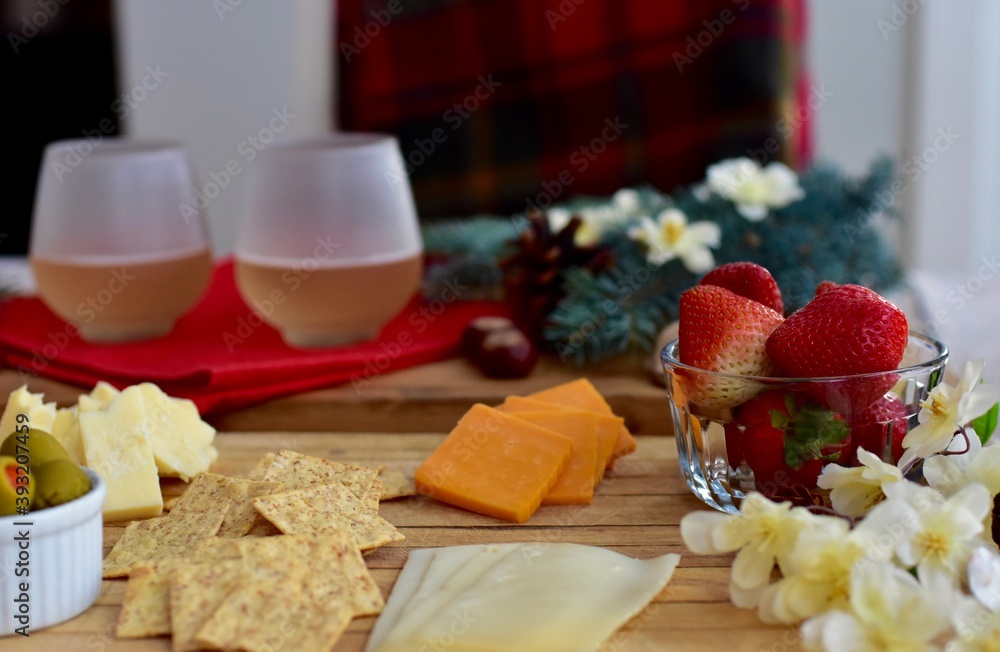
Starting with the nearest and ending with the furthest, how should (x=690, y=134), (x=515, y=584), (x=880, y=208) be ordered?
(x=515, y=584) → (x=880, y=208) → (x=690, y=134)

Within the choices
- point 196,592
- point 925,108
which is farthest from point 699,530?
point 925,108

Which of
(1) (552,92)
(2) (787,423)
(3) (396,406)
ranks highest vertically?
(1) (552,92)

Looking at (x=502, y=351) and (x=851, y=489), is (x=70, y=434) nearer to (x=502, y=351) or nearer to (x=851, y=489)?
(x=502, y=351)

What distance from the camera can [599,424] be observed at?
1.03 metres

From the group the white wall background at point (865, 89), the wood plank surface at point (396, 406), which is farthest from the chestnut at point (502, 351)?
the white wall background at point (865, 89)

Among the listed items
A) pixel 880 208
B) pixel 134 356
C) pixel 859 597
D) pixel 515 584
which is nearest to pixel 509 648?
pixel 515 584

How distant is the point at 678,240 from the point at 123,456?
0.77 meters

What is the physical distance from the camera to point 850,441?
0.84 metres

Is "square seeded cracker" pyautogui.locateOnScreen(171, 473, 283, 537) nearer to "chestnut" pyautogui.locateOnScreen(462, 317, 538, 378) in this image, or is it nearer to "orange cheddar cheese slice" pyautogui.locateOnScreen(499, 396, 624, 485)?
"orange cheddar cheese slice" pyautogui.locateOnScreen(499, 396, 624, 485)

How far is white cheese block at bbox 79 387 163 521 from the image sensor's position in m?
0.91

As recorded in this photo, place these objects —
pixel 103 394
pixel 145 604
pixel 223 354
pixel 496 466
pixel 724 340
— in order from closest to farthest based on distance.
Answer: pixel 145 604 < pixel 724 340 < pixel 496 466 < pixel 103 394 < pixel 223 354

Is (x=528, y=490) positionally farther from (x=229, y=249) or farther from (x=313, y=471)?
(x=229, y=249)

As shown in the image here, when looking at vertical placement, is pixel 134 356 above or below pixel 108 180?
below

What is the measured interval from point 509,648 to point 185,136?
2.39 metres
